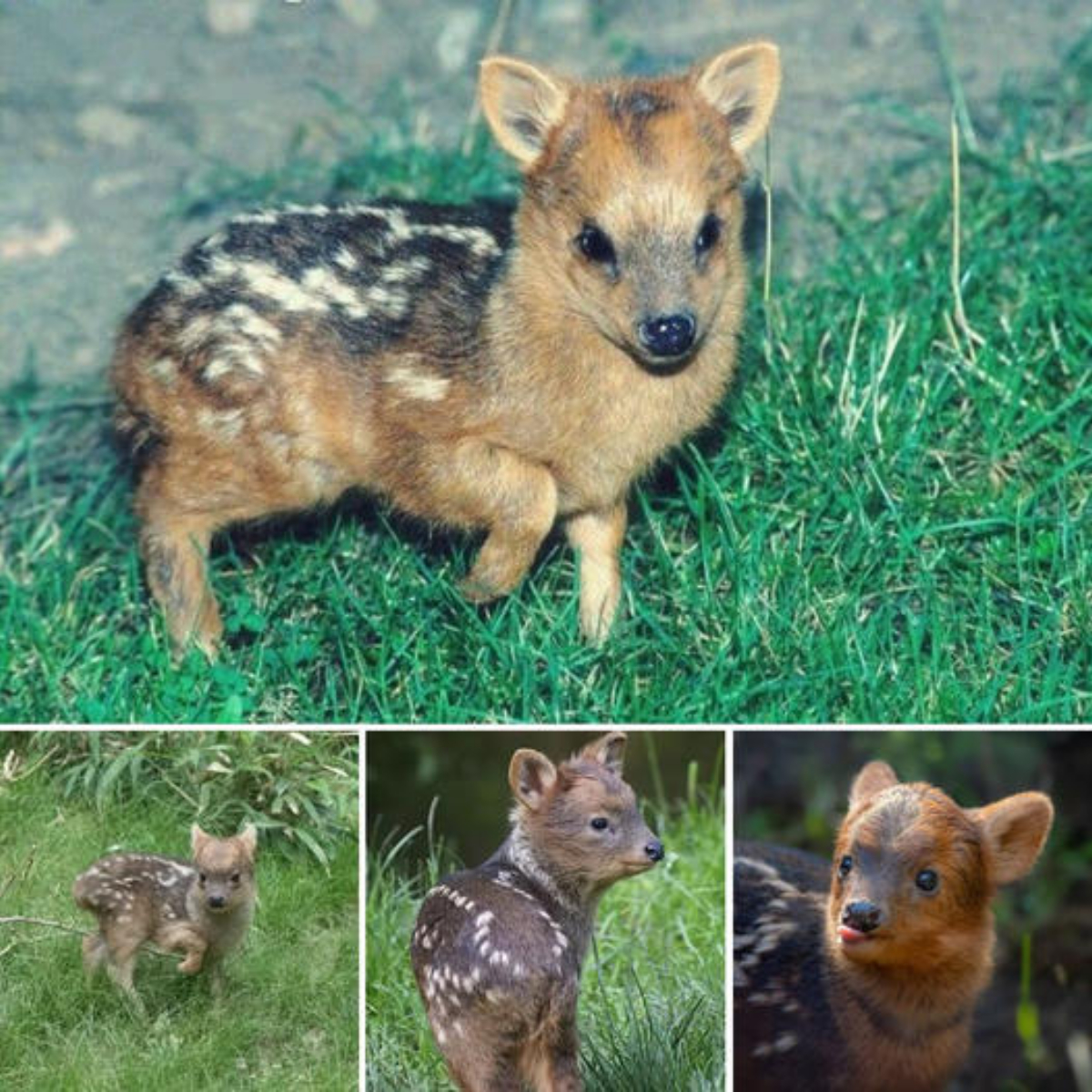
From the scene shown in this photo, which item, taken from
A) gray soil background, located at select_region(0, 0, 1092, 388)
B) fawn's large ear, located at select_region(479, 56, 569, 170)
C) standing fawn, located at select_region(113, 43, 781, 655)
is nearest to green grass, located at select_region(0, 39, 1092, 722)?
standing fawn, located at select_region(113, 43, 781, 655)

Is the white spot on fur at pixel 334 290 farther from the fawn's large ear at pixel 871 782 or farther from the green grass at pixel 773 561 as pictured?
the fawn's large ear at pixel 871 782

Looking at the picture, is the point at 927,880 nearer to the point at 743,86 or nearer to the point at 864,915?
the point at 864,915

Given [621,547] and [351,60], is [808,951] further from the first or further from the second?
[351,60]

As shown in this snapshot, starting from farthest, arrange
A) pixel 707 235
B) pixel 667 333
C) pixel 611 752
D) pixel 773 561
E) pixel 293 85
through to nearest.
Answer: pixel 293 85
pixel 773 561
pixel 707 235
pixel 667 333
pixel 611 752

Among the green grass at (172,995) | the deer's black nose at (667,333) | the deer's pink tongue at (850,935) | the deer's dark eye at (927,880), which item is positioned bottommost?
the green grass at (172,995)

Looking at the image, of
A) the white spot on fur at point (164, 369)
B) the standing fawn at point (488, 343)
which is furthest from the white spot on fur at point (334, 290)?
the white spot on fur at point (164, 369)

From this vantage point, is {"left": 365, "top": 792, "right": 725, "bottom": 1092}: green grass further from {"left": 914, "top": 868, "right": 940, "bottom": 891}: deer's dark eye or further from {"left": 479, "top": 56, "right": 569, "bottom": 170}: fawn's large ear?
{"left": 479, "top": 56, "right": 569, "bottom": 170}: fawn's large ear

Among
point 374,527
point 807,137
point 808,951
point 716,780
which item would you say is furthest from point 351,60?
point 808,951

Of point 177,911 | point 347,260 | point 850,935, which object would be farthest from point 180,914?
point 347,260
